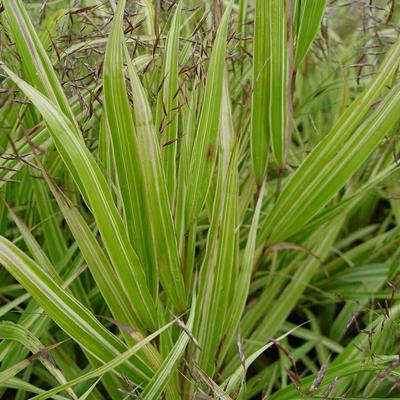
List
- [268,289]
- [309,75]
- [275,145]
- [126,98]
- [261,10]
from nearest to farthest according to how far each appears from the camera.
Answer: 1. [126,98]
2. [261,10]
3. [275,145]
4. [268,289]
5. [309,75]

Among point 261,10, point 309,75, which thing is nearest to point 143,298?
point 261,10

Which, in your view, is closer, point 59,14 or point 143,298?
point 143,298

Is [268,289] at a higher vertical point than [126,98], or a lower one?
lower

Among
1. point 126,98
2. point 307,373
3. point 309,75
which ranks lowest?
point 307,373

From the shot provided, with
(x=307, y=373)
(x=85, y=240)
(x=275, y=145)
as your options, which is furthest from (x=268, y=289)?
(x=85, y=240)

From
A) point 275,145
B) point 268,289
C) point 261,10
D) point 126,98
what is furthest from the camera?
point 268,289

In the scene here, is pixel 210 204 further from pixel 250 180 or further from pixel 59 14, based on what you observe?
pixel 59 14

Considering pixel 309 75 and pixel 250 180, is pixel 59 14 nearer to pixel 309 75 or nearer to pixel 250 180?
pixel 250 180
